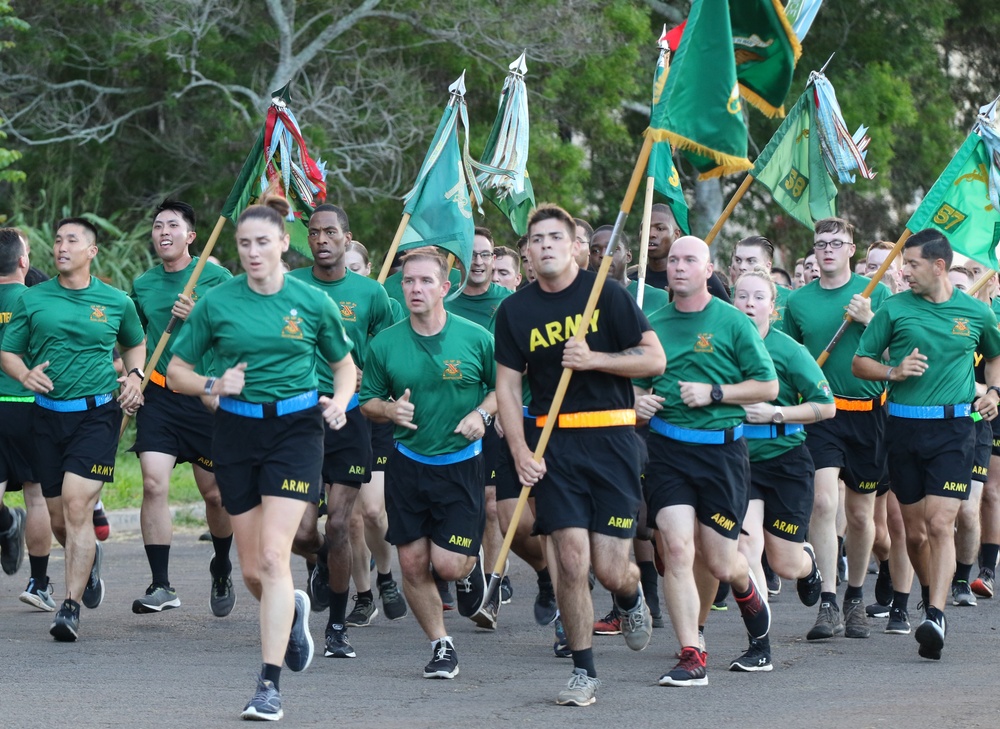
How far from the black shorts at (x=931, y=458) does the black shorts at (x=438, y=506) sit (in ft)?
8.73

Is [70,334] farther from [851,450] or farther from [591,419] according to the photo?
[851,450]

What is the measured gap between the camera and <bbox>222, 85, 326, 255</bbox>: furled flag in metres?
11.6

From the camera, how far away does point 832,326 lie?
11.1 metres

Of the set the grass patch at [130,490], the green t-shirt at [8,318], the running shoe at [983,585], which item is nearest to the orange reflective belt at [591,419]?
the green t-shirt at [8,318]

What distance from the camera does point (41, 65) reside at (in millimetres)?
21500

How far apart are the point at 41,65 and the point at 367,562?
43.2 ft

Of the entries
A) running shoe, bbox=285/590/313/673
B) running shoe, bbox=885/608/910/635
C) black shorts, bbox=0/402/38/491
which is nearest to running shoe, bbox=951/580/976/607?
running shoe, bbox=885/608/910/635

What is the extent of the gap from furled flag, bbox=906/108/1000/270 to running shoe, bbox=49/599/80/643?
19.2 ft

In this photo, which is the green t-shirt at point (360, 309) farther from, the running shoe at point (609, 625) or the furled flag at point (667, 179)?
the running shoe at point (609, 625)

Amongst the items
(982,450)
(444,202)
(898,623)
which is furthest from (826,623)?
(444,202)

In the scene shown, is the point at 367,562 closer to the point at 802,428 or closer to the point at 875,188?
the point at 802,428

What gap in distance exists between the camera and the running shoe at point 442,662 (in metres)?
8.48

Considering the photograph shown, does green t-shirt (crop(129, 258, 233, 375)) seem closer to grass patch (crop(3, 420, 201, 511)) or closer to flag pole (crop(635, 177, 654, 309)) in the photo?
flag pole (crop(635, 177, 654, 309))

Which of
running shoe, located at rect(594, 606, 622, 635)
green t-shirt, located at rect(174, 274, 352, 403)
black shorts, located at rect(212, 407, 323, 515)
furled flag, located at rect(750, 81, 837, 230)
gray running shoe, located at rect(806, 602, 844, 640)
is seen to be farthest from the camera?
furled flag, located at rect(750, 81, 837, 230)
